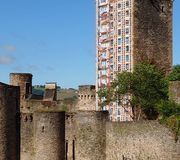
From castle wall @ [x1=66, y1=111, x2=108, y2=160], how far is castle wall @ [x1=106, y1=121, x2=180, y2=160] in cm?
50

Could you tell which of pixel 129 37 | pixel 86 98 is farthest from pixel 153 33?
pixel 86 98

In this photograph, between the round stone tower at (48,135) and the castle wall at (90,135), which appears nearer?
the castle wall at (90,135)

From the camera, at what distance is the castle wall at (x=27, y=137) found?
48438 millimetres

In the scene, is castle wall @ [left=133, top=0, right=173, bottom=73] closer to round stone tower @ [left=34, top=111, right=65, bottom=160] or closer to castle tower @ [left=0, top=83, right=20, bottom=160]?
castle tower @ [left=0, top=83, right=20, bottom=160]

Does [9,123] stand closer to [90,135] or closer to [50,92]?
[90,135]

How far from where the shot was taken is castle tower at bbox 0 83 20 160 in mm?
48000

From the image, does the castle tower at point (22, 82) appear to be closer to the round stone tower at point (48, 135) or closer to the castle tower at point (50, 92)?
the castle tower at point (50, 92)

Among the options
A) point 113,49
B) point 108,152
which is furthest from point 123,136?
point 113,49

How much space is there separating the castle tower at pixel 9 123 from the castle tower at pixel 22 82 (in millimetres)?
14269

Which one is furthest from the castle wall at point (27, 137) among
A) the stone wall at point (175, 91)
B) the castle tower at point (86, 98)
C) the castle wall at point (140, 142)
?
the castle tower at point (86, 98)

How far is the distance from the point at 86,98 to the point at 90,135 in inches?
790

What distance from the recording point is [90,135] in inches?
1758

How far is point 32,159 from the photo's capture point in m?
48.1

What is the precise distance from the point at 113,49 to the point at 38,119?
15.8m
